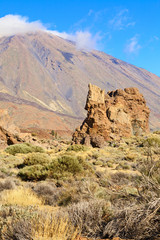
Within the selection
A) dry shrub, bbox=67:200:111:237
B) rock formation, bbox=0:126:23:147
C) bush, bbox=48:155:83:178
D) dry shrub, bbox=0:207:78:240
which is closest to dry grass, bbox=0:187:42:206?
dry shrub, bbox=0:207:78:240

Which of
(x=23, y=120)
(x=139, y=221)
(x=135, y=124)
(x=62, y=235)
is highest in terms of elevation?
(x=135, y=124)

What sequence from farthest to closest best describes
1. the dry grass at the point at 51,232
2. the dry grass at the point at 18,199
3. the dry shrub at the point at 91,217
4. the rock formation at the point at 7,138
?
the rock formation at the point at 7,138, the dry grass at the point at 18,199, the dry shrub at the point at 91,217, the dry grass at the point at 51,232

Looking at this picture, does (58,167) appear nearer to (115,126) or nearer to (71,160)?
(71,160)

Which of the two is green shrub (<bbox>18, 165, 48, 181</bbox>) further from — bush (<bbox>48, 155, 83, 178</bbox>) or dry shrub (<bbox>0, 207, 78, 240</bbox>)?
dry shrub (<bbox>0, 207, 78, 240</bbox>)

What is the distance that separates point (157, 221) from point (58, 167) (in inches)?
272

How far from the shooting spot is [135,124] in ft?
109

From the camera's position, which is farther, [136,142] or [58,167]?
[136,142]

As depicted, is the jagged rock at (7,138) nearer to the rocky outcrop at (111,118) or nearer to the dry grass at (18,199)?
the rocky outcrop at (111,118)

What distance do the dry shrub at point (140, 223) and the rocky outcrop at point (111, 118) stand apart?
2207cm

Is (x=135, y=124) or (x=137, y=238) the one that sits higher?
(x=135, y=124)

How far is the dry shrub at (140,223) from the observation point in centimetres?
320

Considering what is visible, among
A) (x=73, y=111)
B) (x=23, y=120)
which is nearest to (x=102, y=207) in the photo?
(x=23, y=120)

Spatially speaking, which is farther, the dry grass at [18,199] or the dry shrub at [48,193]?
the dry shrub at [48,193]

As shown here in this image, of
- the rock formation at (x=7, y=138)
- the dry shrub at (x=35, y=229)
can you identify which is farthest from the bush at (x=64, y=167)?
the rock formation at (x=7, y=138)
